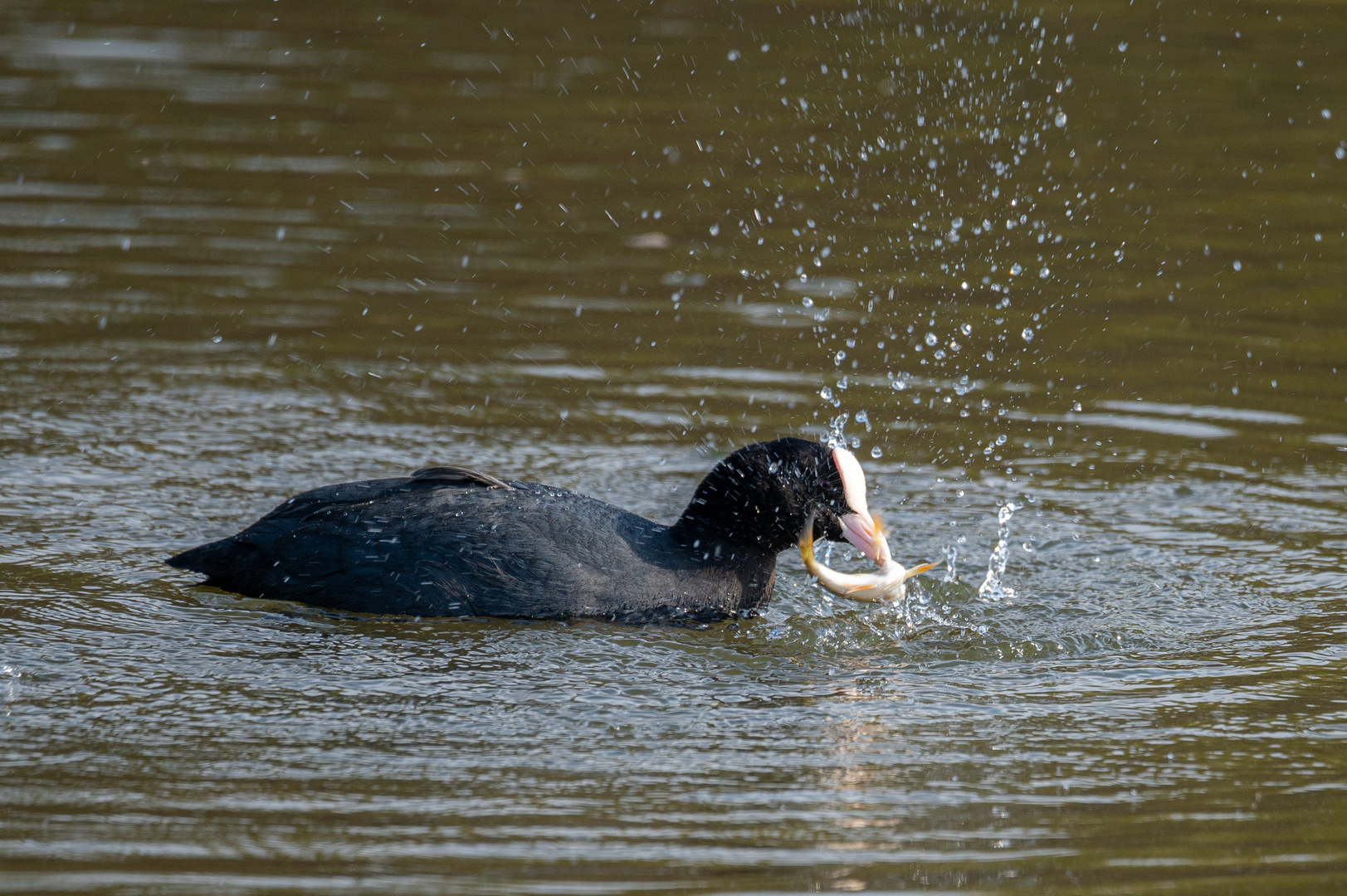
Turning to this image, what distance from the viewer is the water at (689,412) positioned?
4105 mm

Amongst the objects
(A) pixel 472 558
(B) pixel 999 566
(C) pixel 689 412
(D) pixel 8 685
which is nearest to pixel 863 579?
(B) pixel 999 566

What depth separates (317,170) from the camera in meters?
11.1

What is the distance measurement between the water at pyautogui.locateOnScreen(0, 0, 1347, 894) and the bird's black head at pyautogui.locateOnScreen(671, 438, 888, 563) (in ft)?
1.02

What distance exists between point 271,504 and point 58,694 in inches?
76.5

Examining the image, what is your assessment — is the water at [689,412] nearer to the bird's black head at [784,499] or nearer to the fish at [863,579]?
the fish at [863,579]

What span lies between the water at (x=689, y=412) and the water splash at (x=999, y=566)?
4cm

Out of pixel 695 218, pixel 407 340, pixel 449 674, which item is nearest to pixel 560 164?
pixel 695 218

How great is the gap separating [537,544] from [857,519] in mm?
1099

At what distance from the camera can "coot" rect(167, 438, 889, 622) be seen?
5465 mm

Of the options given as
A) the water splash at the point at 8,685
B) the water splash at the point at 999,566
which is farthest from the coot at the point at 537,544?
the water splash at the point at 8,685

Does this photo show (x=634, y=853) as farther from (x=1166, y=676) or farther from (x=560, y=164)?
(x=560, y=164)

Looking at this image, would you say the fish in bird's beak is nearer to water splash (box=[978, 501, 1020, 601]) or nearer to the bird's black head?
the bird's black head

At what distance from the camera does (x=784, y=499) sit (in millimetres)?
5680

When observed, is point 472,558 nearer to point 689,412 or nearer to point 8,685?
point 8,685
